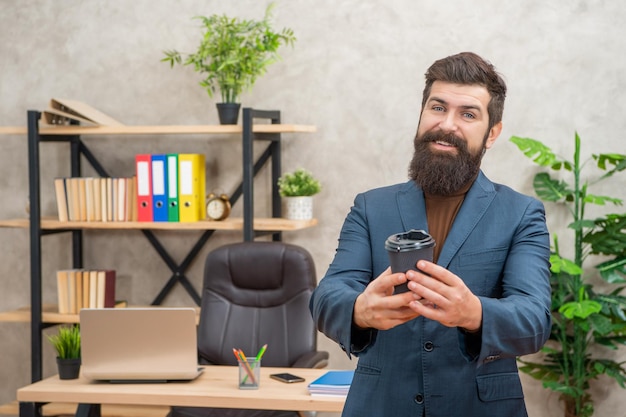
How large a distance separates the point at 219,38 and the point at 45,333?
1.89 m

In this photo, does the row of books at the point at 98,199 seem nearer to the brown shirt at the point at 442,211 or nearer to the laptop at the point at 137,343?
the laptop at the point at 137,343

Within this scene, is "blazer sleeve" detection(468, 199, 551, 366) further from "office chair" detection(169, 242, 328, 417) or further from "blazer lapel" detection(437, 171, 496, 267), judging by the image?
"office chair" detection(169, 242, 328, 417)

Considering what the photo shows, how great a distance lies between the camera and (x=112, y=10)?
4367mm

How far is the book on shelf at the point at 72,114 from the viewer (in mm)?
3965

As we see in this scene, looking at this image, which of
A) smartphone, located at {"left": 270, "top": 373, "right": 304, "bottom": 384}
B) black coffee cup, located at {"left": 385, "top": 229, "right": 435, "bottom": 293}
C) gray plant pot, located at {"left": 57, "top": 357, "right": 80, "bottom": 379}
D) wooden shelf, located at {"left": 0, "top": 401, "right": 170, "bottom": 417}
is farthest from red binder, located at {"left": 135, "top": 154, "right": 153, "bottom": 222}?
black coffee cup, located at {"left": 385, "top": 229, "right": 435, "bottom": 293}

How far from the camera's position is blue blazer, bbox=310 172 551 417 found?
1485mm

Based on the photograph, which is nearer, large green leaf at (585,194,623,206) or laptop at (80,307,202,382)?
laptop at (80,307,202,382)

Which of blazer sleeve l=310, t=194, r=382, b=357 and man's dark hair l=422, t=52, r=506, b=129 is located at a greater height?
man's dark hair l=422, t=52, r=506, b=129

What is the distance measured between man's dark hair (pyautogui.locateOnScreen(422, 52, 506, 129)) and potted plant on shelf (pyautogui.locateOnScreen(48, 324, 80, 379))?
1.84 m

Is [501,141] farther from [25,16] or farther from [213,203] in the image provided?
[25,16]

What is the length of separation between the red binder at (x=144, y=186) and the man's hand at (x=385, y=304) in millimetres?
2741

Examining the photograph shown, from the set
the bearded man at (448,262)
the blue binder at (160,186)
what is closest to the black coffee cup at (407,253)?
the bearded man at (448,262)

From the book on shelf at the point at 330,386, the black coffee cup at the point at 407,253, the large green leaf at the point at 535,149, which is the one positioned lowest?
the book on shelf at the point at 330,386

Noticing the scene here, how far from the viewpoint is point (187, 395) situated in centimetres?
265
